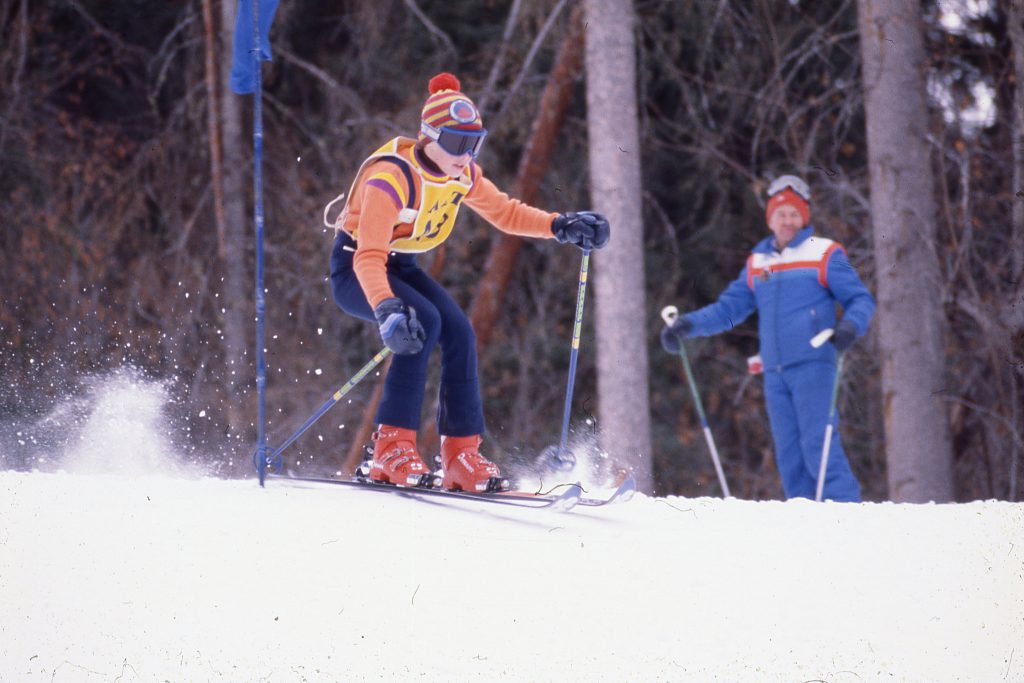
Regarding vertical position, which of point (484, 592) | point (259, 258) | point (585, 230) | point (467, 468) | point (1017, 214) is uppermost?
point (1017, 214)

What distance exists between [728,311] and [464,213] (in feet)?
13.6

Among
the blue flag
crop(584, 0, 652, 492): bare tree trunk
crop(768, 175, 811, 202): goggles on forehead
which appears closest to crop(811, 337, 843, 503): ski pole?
crop(768, 175, 811, 202): goggles on forehead

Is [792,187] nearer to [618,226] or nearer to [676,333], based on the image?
[676,333]

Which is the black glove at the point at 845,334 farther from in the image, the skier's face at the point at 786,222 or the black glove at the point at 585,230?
the black glove at the point at 585,230

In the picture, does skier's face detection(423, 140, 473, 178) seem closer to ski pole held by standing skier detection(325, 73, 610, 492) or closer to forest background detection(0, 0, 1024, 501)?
ski pole held by standing skier detection(325, 73, 610, 492)

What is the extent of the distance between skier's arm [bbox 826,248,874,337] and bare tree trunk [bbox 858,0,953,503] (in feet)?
3.54

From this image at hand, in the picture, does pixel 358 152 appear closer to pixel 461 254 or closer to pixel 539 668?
pixel 461 254

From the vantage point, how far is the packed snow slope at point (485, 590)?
9.77ft

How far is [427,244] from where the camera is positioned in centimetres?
451

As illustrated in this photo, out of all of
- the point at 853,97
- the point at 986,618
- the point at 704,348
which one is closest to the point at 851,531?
the point at 986,618

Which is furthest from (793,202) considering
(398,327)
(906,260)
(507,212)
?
(398,327)

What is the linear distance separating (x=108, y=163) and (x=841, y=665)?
995 cm

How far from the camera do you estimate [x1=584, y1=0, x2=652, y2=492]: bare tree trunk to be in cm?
721

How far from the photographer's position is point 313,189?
39.0 ft
